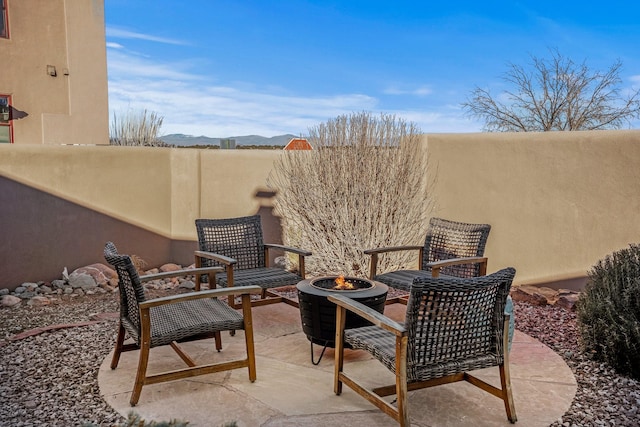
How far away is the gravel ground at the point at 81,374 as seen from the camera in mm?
2996

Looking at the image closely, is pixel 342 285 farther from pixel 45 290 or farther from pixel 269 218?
pixel 45 290

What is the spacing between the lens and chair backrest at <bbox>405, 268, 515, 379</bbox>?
2.58 metres

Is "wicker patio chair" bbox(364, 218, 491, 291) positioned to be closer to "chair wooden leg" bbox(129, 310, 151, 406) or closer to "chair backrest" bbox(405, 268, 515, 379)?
"chair backrest" bbox(405, 268, 515, 379)

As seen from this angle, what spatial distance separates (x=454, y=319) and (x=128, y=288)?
1885mm

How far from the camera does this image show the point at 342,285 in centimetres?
383

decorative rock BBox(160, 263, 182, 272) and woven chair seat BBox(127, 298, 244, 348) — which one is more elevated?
woven chair seat BBox(127, 298, 244, 348)

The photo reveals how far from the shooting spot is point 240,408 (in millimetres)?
2984

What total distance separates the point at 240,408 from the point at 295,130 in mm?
4479

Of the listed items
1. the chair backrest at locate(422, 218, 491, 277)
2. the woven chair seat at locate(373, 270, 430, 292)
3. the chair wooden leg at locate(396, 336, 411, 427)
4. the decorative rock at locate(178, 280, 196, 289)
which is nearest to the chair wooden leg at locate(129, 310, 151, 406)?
the chair wooden leg at locate(396, 336, 411, 427)

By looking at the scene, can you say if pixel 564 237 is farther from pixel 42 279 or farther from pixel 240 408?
pixel 42 279

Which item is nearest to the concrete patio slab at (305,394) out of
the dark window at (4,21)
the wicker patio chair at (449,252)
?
the wicker patio chair at (449,252)

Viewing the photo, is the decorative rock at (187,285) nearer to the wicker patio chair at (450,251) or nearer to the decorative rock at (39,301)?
the decorative rock at (39,301)

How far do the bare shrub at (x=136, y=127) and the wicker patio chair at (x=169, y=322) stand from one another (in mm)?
9621

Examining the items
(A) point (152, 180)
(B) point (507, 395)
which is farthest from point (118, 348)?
(A) point (152, 180)
